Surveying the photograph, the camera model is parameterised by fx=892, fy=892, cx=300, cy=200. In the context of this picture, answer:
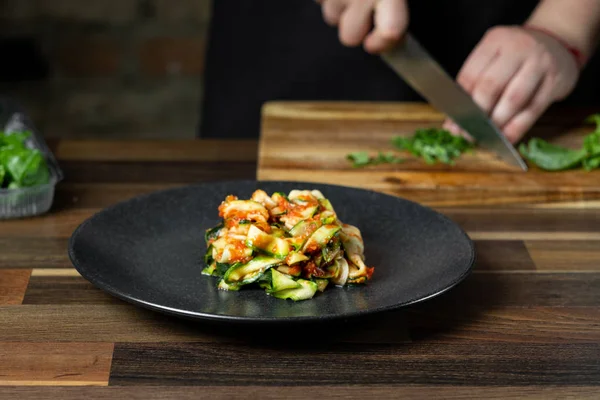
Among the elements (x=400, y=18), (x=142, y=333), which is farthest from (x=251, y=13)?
(x=142, y=333)

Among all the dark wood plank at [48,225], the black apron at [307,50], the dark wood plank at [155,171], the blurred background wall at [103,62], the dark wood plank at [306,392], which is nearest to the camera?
the dark wood plank at [306,392]

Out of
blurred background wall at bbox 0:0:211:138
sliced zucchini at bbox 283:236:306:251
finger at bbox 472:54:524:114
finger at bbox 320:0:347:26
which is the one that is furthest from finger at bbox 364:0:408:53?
blurred background wall at bbox 0:0:211:138

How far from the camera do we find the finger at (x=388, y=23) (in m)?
1.86

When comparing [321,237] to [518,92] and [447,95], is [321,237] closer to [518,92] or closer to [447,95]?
[447,95]

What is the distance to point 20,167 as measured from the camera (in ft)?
4.88

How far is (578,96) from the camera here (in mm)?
2535

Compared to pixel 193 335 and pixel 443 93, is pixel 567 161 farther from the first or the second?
pixel 193 335

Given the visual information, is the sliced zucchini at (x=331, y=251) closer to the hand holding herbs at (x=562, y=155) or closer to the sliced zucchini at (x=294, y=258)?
the sliced zucchini at (x=294, y=258)

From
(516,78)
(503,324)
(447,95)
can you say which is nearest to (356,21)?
(447,95)

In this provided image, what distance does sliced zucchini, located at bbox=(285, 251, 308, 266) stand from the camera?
1.16 m

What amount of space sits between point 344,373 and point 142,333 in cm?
27

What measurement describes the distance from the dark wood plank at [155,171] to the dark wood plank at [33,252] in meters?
0.31

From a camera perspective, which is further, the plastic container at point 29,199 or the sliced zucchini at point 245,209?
the plastic container at point 29,199

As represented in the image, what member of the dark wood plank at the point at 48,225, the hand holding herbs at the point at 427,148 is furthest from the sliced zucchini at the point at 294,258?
the hand holding herbs at the point at 427,148
